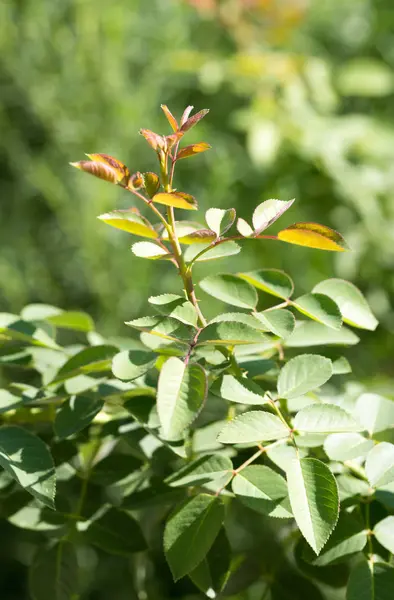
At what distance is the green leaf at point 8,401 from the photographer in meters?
0.50

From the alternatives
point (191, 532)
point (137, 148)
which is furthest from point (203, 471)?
point (137, 148)

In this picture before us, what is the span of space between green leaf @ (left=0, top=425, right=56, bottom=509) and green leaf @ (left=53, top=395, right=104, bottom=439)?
0.02 metres

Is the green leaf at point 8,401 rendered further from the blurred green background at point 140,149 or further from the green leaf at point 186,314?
the blurred green background at point 140,149

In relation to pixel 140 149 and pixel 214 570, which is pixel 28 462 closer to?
pixel 214 570

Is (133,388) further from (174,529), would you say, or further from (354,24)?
(354,24)

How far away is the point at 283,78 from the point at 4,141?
0.83m

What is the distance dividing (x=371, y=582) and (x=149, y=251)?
10.4 inches

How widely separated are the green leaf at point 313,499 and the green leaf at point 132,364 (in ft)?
0.37

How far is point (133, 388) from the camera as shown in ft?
1.76

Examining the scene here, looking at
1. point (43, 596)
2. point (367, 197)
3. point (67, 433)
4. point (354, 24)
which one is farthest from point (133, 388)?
point (354, 24)

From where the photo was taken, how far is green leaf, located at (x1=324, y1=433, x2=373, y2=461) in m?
0.48

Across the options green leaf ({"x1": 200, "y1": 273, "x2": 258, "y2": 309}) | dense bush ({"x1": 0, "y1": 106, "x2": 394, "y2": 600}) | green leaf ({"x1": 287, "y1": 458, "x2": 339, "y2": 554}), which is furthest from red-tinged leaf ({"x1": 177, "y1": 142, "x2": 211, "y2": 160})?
green leaf ({"x1": 287, "y1": 458, "x2": 339, "y2": 554})

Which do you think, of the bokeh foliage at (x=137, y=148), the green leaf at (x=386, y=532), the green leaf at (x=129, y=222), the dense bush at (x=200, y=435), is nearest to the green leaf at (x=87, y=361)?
the dense bush at (x=200, y=435)

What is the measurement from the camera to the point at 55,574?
53 centimetres
